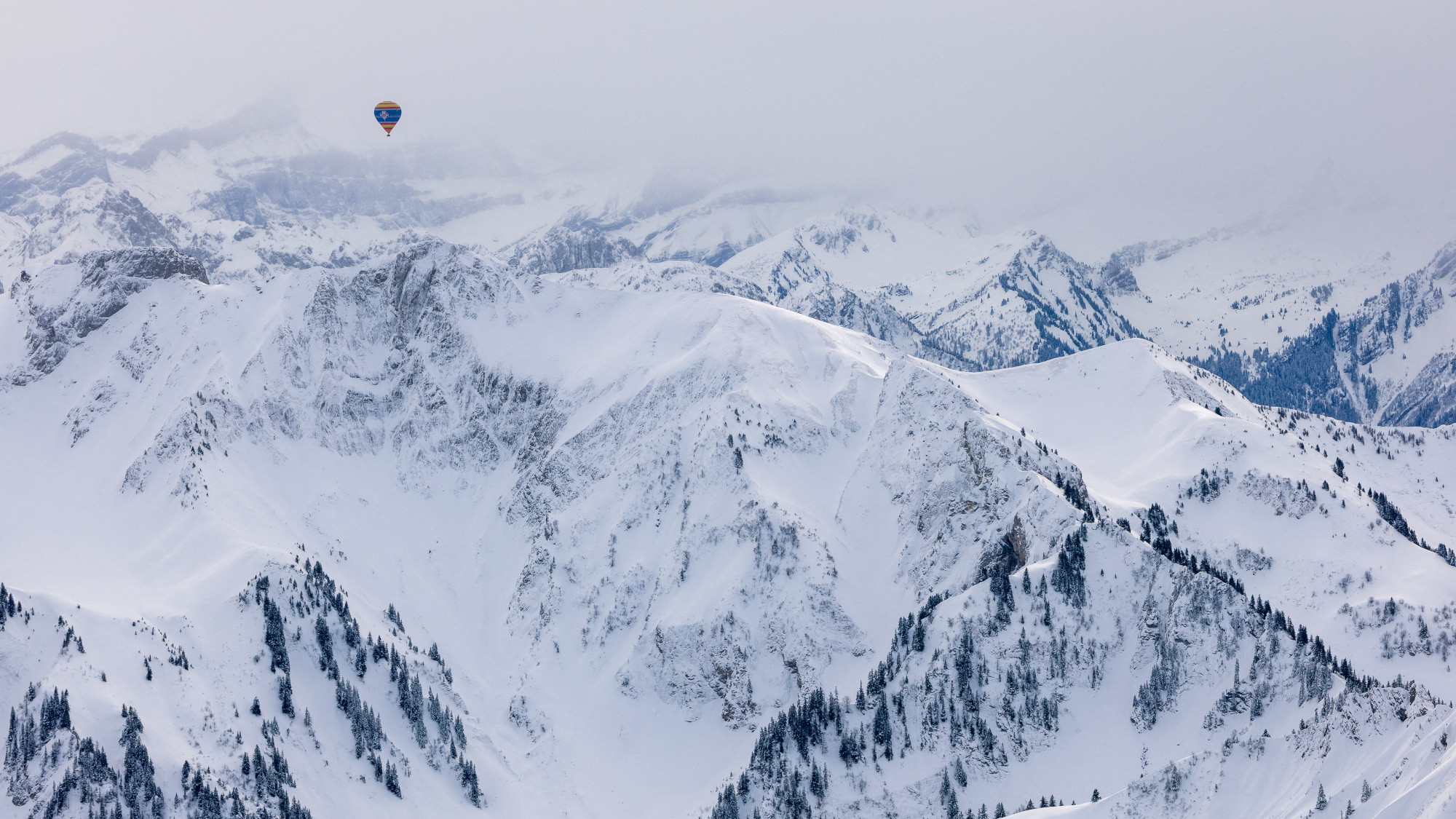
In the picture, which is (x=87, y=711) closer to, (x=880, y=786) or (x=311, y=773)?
(x=311, y=773)

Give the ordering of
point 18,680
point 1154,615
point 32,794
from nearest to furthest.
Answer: point 32,794
point 18,680
point 1154,615

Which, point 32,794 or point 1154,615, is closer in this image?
point 32,794

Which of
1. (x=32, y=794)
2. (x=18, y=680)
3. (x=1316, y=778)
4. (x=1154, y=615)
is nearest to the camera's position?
(x=1316, y=778)

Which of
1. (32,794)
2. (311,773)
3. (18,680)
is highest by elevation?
(18,680)

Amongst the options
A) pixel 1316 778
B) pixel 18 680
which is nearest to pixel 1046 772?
pixel 1316 778

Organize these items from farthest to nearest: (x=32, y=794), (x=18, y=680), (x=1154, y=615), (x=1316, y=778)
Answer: (x=1154, y=615), (x=18, y=680), (x=32, y=794), (x=1316, y=778)

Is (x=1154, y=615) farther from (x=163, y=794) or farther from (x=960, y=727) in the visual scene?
(x=163, y=794)

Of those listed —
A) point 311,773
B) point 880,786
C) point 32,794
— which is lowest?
point 880,786

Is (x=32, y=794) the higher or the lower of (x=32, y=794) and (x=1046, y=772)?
the higher

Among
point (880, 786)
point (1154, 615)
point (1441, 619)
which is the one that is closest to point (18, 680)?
point (880, 786)
